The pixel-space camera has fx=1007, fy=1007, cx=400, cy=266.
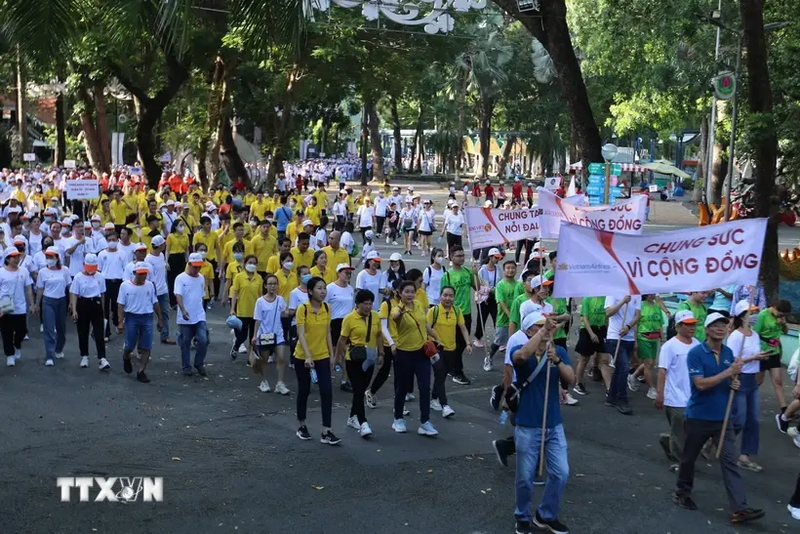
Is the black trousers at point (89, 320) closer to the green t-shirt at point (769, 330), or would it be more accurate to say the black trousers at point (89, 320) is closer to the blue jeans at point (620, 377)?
the blue jeans at point (620, 377)

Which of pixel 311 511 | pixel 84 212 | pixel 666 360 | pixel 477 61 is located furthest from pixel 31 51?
pixel 477 61

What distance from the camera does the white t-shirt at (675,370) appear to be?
9.07 meters

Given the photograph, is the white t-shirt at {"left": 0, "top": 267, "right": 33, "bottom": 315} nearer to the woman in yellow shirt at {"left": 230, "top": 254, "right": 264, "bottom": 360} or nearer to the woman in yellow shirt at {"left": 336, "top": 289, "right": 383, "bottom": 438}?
the woman in yellow shirt at {"left": 230, "top": 254, "right": 264, "bottom": 360}

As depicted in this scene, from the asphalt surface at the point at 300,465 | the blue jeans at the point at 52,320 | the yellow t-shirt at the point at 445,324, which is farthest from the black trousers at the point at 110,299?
the yellow t-shirt at the point at 445,324

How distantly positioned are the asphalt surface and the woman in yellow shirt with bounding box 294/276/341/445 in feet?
0.73

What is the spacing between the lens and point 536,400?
7496 millimetres

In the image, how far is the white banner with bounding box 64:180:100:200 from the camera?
23250mm

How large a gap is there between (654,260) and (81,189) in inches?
705

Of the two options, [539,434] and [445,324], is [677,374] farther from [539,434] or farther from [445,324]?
[445,324]

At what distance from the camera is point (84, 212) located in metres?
27.7

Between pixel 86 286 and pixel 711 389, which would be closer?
pixel 711 389

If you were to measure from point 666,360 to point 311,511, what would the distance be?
348 centimetres

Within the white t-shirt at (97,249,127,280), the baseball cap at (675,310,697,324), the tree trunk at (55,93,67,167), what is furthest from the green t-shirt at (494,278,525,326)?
the tree trunk at (55,93,67,167)

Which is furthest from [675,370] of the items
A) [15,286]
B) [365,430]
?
[15,286]
